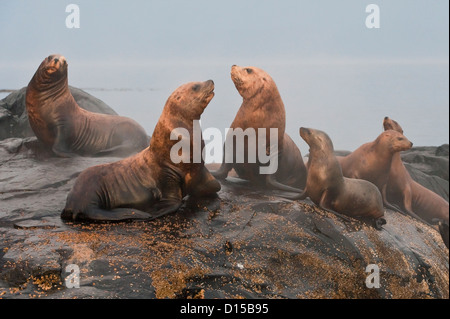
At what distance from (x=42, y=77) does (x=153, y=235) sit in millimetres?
2992

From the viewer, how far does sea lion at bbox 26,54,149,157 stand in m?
5.62

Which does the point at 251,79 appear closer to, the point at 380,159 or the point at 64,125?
the point at 380,159

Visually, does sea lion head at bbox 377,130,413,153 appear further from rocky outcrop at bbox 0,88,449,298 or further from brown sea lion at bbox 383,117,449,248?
rocky outcrop at bbox 0,88,449,298

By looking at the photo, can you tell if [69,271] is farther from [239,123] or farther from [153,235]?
[239,123]

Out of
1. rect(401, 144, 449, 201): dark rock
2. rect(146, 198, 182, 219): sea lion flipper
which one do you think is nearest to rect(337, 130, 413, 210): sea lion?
rect(401, 144, 449, 201): dark rock

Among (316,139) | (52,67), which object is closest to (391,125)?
(316,139)

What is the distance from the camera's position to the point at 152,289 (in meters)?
3.02

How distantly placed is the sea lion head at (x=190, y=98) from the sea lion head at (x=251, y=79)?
809 millimetres

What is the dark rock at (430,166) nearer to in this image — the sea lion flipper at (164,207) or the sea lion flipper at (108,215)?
the sea lion flipper at (164,207)

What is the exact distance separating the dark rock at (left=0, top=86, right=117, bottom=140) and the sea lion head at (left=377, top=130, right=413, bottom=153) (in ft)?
16.0

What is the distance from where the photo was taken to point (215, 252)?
135 inches

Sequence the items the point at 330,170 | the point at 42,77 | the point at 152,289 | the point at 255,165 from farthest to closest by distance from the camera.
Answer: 1. the point at 42,77
2. the point at 255,165
3. the point at 330,170
4. the point at 152,289
